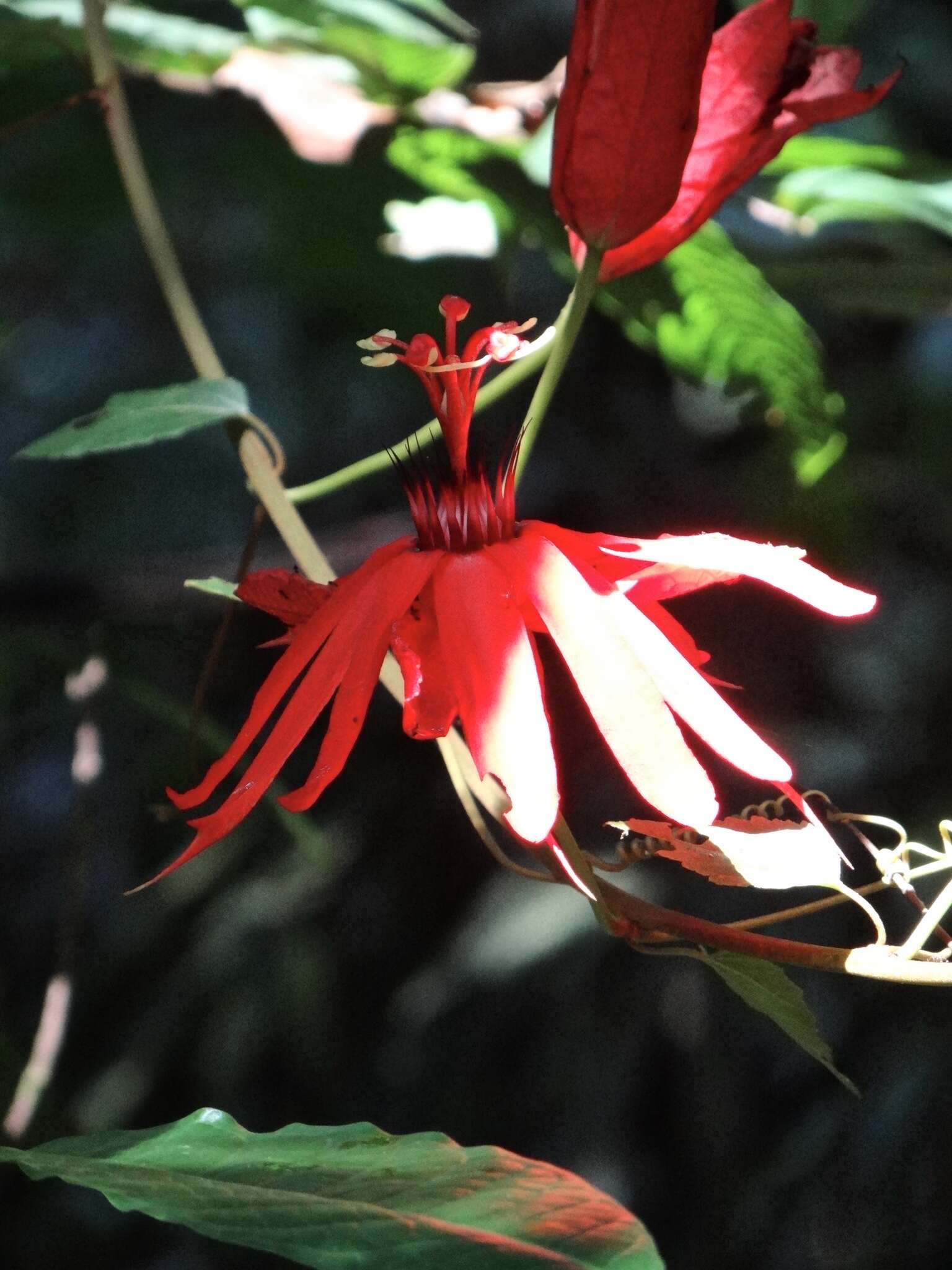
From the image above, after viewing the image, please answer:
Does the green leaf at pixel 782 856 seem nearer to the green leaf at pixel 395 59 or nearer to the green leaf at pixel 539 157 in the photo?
the green leaf at pixel 539 157

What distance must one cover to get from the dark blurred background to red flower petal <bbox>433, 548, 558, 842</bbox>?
0.54 metres

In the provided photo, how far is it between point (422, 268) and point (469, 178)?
8.2 inches

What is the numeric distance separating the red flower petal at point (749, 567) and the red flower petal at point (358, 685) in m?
0.07

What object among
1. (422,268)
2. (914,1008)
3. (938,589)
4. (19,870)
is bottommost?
(19,870)

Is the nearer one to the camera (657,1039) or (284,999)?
(657,1039)

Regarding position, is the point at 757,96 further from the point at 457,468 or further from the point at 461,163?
the point at 461,163

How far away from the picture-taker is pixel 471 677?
14.2 inches

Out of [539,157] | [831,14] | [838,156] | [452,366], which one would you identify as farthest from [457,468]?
[831,14]

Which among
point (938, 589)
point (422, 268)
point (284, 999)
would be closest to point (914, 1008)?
point (938, 589)

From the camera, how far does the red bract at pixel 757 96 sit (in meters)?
0.45

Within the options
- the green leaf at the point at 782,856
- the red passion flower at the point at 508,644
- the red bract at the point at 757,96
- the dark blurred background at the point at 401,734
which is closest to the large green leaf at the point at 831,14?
the dark blurred background at the point at 401,734

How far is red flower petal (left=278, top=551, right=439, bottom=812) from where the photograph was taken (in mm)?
369

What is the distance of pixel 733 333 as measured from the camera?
30.5 inches

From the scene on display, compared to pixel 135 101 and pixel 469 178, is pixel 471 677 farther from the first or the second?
pixel 135 101
